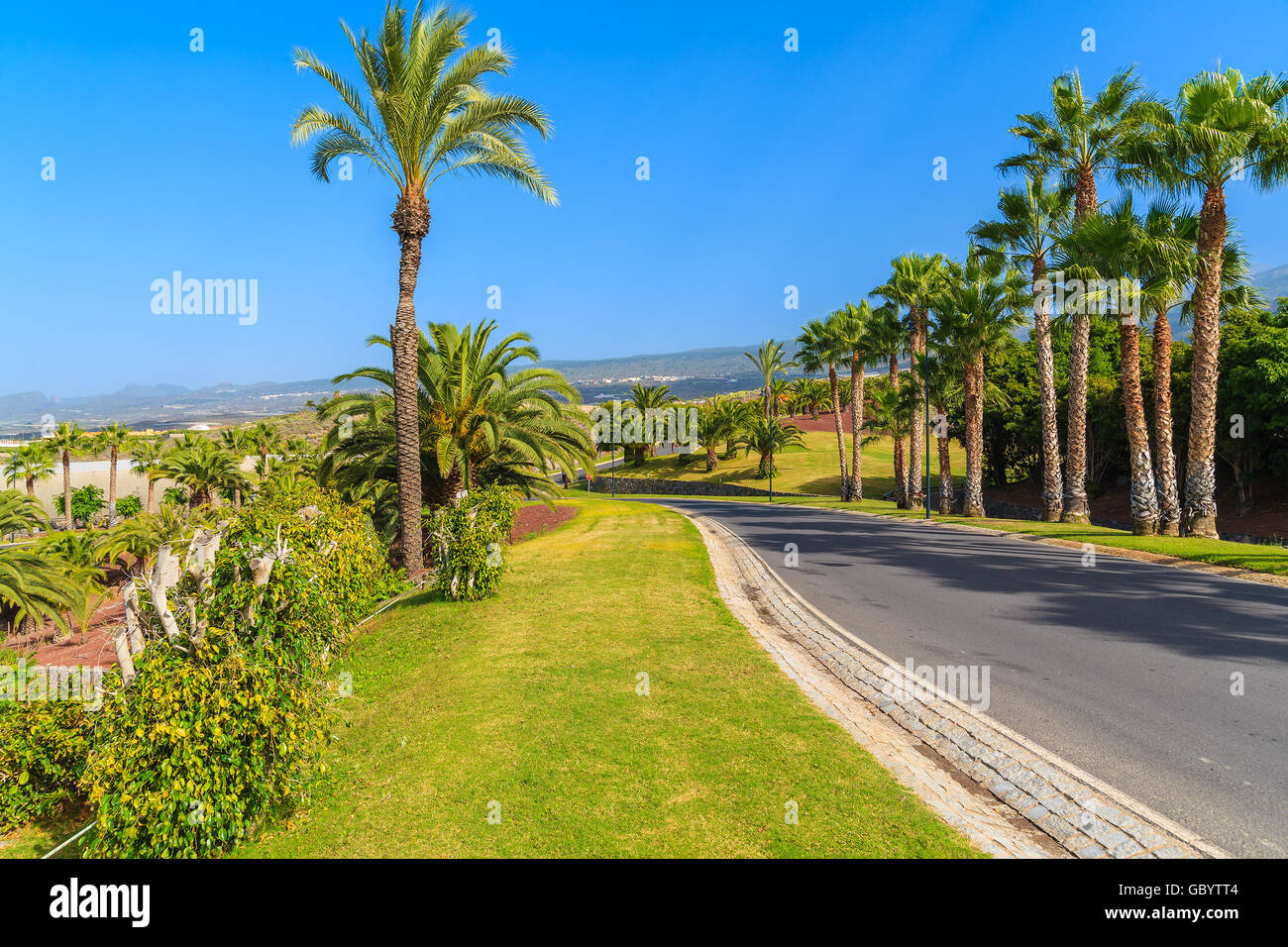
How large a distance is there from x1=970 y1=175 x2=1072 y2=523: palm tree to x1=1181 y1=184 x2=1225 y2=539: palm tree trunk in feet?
22.4

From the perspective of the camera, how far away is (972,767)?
6.49 m

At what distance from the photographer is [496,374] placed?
20.8m

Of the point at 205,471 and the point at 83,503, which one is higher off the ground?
the point at 205,471

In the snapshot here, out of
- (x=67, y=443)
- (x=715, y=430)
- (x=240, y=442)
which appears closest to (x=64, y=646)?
(x=67, y=443)

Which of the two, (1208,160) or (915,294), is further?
(915,294)

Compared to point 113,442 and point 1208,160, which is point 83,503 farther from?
point 1208,160

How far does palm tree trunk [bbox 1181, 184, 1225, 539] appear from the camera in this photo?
20.9 metres

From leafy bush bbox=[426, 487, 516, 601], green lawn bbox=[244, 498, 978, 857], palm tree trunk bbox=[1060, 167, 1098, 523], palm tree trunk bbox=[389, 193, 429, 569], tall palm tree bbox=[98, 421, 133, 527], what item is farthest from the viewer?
tall palm tree bbox=[98, 421, 133, 527]

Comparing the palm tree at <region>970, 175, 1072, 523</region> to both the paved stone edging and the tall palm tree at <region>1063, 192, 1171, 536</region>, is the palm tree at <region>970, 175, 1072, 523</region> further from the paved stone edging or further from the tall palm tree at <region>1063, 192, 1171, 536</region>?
the paved stone edging

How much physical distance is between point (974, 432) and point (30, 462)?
71.3 meters

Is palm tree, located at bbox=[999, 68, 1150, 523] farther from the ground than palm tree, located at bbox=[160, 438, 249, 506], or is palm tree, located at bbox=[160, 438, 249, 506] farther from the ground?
palm tree, located at bbox=[999, 68, 1150, 523]

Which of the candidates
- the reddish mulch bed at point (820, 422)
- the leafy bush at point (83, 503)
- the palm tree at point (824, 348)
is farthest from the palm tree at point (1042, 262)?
the leafy bush at point (83, 503)

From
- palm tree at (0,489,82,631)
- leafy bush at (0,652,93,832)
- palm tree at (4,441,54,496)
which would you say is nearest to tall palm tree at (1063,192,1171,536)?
leafy bush at (0,652,93,832)
